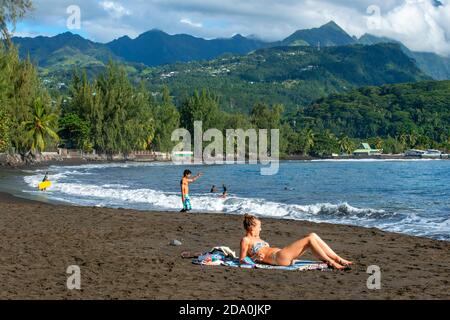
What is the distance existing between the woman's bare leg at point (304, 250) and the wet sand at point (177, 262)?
1.07 ft

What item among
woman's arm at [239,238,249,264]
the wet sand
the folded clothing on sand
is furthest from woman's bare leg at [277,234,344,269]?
woman's arm at [239,238,249,264]

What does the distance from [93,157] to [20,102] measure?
41190 millimetres

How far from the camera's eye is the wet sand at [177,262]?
9969mm

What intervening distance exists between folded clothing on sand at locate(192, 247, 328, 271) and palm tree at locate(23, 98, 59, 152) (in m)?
79.3

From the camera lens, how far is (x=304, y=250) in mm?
11789

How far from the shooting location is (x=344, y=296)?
9.73 metres

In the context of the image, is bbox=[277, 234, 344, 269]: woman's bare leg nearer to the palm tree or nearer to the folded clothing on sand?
the folded clothing on sand

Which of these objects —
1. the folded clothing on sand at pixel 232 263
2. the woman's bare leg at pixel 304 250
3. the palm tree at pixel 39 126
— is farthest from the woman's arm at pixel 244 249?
the palm tree at pixel 39 126

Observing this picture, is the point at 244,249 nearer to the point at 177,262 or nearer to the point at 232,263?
the point at 232,263

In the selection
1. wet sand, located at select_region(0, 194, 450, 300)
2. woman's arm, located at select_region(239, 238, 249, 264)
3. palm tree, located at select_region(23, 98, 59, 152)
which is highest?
palm tree, located at select_region(23, 98, 59, 152)

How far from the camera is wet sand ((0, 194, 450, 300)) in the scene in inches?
392

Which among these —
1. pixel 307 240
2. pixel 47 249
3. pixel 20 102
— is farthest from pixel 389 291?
pixel 20 102

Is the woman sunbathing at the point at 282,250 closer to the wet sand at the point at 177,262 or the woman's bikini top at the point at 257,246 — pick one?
the woman's bikini top at the point at 257,246

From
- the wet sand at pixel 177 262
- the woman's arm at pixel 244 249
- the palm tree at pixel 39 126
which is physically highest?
the palm tree at pixel 39 126
